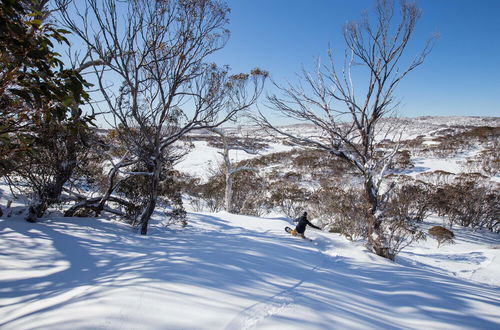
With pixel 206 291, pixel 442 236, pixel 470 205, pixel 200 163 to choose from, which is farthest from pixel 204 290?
pixel 200 163

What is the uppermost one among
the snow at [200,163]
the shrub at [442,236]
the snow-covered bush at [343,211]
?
the snow at [200,163]

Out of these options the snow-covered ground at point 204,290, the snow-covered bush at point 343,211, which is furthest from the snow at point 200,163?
the snow-covered ground at point 204,290

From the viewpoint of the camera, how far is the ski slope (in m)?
1.50

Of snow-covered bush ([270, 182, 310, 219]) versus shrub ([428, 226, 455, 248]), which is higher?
snow-covered bush ([270, 182, 310, 219])

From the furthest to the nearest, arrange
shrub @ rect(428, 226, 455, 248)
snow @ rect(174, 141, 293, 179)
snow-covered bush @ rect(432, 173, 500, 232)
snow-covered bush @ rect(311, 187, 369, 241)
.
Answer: snow @ rect(174, 141, 293, 179) < snow-covered bush @ rect(432, 173, 500, 232) < shrub @ rect(428, 226, 455, 248) < snow-covered bush @ rect(311, 187, 369, 241)

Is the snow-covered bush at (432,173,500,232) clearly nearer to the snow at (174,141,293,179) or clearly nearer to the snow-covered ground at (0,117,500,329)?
the snow-covered ground at (0,117,500,329)

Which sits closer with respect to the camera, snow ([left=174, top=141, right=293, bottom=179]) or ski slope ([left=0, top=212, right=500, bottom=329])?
ski slope ([left=0, top=212, right=500, bottom=329])

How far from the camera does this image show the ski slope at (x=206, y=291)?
1503 millimetres

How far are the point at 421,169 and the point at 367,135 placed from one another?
17659mm

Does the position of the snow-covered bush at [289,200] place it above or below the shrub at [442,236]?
above

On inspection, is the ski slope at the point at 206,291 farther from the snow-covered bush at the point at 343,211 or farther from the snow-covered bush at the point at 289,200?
the snow-covered bush at the point at 289,200

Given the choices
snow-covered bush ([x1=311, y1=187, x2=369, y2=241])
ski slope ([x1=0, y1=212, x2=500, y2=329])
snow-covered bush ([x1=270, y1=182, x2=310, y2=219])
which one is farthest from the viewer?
snow-covered bush ([x1=270, y1=182, x2=310, y2=219])

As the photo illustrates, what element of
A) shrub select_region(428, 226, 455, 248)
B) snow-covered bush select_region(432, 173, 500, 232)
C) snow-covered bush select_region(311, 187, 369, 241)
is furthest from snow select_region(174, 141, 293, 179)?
snow-covered bush select_region(432, 173, 500, 232)

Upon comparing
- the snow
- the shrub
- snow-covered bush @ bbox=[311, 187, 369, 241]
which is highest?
the snow
